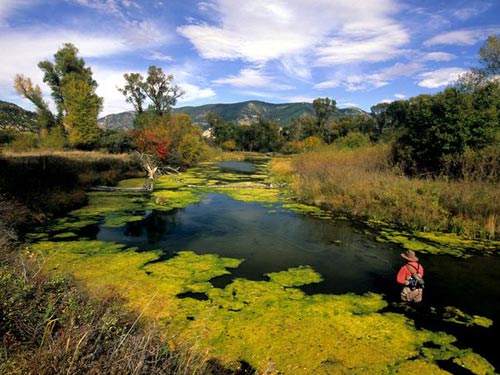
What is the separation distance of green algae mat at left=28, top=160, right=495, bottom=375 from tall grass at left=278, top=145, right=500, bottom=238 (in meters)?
5.17

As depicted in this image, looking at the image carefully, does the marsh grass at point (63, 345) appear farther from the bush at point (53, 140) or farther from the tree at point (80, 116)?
the tree at point (80, 116)

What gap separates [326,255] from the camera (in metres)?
7.98

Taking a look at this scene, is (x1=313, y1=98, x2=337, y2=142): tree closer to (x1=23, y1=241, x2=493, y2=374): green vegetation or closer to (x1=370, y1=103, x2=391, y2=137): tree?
(x1=370, y1=103, x2=391, y2=137): tree

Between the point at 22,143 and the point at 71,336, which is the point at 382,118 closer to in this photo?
the point at 22,143

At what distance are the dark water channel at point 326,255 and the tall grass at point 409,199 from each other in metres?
1.47

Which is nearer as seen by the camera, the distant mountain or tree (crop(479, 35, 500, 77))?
tree (crop(479, 35, 500, 77))

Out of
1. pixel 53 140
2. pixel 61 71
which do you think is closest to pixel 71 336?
pixel 53 140

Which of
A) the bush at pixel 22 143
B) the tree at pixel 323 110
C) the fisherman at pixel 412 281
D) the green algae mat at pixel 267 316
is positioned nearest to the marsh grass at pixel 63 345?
the green algae mat at pixel 267 316

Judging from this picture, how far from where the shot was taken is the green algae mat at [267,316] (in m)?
3.97

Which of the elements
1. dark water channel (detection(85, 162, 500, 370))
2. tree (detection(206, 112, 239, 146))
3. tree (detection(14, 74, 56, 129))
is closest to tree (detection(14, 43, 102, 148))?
tree (detection(14, 74, 56, 129))

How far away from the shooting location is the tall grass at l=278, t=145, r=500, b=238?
9.28 metres

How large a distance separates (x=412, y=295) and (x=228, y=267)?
12.0ft

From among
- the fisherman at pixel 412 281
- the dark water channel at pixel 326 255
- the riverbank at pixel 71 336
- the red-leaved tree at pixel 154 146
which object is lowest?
the dark water channel at pixel 326 255

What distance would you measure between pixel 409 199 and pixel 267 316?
777 centimetres
